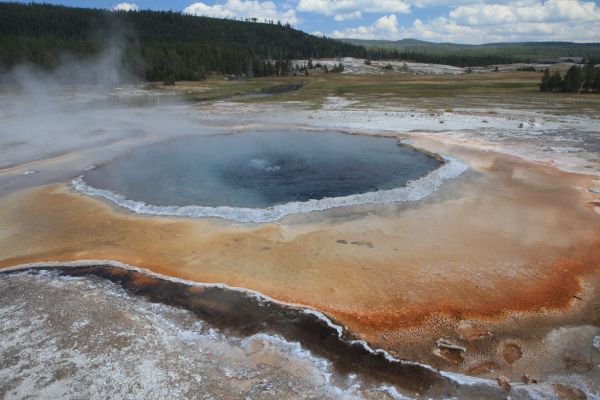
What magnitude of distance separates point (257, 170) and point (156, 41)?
261 ft

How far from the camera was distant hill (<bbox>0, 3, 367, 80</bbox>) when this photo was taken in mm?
51688

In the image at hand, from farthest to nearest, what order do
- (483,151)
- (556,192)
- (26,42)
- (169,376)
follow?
(26,42) < (483,151) < (556,192) < (169,376)

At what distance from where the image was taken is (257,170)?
1249cm

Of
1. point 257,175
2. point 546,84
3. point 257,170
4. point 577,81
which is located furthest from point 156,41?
point 257,175

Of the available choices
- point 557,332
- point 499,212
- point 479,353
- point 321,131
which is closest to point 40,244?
point 479,353

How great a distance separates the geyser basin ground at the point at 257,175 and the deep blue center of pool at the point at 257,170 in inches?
1.0

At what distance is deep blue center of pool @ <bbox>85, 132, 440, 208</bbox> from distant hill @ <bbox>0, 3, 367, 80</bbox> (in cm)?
3728

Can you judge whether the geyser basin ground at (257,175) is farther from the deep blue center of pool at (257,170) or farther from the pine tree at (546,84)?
the pine tree at (546,84)

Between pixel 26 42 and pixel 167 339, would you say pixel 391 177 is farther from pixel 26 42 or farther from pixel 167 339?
pixel 26 42

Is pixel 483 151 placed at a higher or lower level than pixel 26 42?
lower

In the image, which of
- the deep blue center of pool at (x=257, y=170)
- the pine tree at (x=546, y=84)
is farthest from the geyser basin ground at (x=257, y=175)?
the pine tree at (x=546, y=84)

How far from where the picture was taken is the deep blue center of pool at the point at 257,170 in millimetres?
10445

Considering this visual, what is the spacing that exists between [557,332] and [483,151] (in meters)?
10.3

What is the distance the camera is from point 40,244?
25.4 feet
